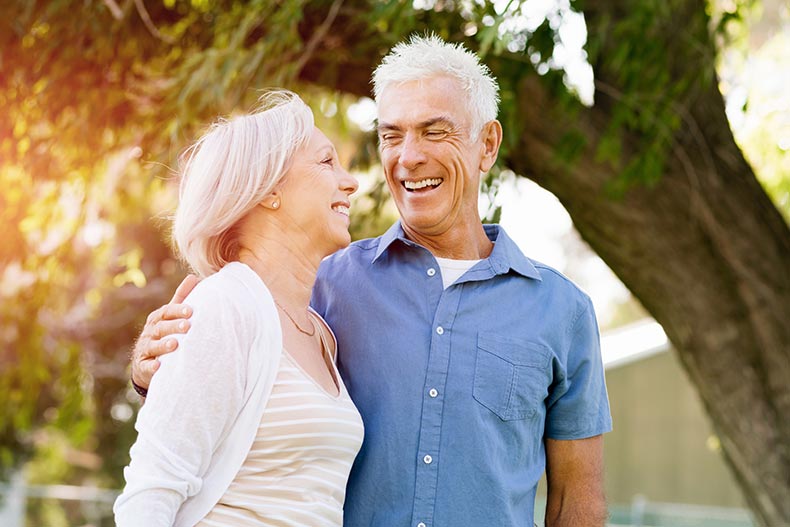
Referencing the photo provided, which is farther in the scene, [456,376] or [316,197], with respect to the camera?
[456,376]

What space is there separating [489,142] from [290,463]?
114cm

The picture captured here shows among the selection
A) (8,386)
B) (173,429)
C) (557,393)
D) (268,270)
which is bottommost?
(173,429)

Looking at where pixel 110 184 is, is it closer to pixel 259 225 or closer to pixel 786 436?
pixel 786 436

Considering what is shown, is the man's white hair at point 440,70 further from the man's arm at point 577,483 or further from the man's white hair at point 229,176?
the man's arm at point 577,483

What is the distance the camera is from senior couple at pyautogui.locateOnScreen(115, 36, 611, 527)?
2.11 m

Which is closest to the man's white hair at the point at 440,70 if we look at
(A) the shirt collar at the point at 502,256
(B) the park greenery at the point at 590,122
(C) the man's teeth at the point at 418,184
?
(C) the man's teeth at the point at 418,184

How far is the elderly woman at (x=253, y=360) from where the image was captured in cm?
203

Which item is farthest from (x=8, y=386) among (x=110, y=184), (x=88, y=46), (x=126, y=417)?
(x=126, y=417)

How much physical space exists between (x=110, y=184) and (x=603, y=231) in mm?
3017

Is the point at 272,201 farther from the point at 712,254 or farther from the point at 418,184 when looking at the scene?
the point at 712,254

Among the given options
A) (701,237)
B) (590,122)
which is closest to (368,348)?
(590,122)

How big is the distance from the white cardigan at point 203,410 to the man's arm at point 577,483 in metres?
0.93

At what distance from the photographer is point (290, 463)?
85.8 inches

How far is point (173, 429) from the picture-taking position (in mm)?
2016
